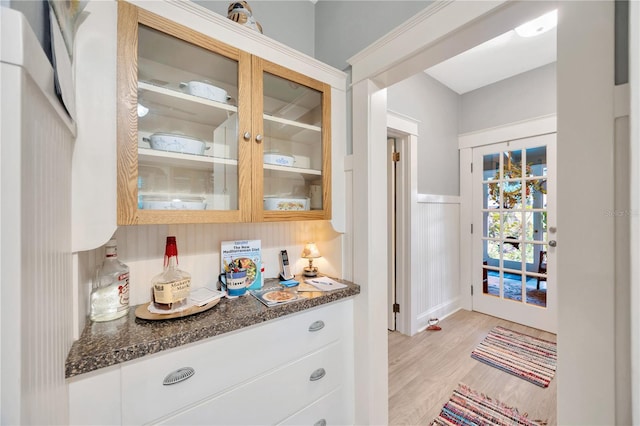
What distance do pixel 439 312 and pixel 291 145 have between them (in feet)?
8.52

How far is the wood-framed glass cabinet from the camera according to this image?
2.98ft

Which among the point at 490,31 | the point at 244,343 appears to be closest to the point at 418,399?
the point at 244,343

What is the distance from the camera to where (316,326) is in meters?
1.25

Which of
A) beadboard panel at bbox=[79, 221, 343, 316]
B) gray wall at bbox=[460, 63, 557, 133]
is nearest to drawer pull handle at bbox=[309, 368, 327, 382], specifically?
beadboard panel at bbox=[79, 221, 343, 316]

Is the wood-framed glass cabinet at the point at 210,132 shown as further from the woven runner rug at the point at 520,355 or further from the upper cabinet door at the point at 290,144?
the woven runner rug at the point at 520,355

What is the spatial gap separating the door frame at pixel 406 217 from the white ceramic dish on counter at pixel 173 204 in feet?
6.61

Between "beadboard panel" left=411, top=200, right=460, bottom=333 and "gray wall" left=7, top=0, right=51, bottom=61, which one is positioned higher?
"gray wall" left=7, top=0, right=51, bottom=61

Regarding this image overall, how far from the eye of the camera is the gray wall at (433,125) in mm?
2532

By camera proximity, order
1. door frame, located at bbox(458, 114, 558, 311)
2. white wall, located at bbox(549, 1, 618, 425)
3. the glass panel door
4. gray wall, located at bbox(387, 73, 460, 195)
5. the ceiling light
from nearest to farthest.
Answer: white wall, located at bbox(549, 1, 618, 425), the ceiling light, gray wall, located at bbox(387, 73, 460, 195), the glass panel door, door frame, located at bbox(458, 114, 558, 311)

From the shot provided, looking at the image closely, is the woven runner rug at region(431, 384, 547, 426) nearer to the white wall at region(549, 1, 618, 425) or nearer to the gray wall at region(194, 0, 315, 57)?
the white wall at region(549, 1, 618, 425)

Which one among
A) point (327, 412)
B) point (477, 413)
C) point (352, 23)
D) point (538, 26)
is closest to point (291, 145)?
point (352, 23)

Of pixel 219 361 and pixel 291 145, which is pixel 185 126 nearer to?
pixel 291 145

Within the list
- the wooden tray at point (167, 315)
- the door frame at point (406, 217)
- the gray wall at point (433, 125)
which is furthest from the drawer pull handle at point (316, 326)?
the gray wall at point (433, 125)

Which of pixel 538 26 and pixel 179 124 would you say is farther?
pixel 538 26
